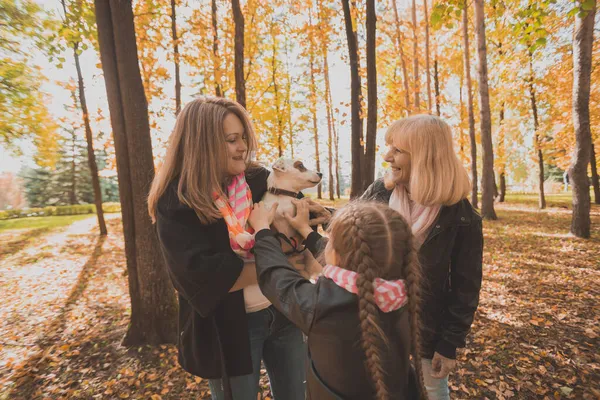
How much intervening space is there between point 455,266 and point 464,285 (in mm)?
135

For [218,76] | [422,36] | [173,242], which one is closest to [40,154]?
[218,76]

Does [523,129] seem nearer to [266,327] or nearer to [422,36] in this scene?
[422,36]

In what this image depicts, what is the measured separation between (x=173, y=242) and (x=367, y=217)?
100cm

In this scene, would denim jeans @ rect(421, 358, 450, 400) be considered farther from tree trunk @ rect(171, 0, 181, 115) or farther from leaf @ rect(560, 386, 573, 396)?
tree trunk @ rect(171, 0, 181, 115)

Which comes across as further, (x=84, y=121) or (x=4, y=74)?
(x=84, y=121)

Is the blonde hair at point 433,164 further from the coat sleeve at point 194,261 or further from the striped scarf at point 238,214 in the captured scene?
the coat sleeve at point 194,261

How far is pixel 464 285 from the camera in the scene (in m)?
2.07

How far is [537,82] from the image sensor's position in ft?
46.0

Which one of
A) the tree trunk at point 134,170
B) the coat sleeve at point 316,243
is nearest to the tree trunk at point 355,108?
the tree trunk at point 134,170

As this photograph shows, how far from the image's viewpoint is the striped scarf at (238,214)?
5.62 feet

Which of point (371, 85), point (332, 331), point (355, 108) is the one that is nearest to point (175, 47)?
point (355, 108)

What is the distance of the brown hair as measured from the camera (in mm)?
1241

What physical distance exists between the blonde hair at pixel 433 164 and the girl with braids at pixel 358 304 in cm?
66

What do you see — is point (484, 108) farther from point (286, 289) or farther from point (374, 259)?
point (286, 289)
